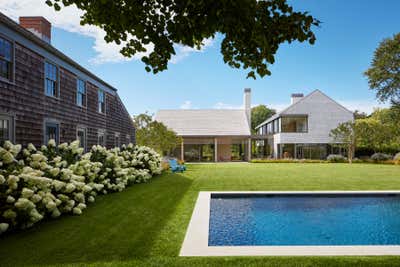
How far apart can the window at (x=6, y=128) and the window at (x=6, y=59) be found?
4.00ft

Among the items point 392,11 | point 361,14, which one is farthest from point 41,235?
point 392,11

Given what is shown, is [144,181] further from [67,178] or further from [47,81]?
[67,178]

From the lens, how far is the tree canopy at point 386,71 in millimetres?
28547

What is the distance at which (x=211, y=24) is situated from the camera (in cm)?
391

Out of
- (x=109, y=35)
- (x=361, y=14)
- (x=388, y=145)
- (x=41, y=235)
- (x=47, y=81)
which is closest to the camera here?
(x=109, y=35)

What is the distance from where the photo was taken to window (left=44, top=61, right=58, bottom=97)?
441 inches

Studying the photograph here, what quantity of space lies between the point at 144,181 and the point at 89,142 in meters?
3.87

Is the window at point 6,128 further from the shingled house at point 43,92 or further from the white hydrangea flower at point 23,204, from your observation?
the white hydrangea flower at point 23,204

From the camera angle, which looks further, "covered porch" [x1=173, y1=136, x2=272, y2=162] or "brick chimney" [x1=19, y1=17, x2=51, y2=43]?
"covered porch" [x1=173, y1=136, x2=272, y2=162]

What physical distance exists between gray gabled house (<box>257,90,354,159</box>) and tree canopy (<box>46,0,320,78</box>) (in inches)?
1237

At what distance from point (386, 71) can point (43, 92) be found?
3048 centimetres

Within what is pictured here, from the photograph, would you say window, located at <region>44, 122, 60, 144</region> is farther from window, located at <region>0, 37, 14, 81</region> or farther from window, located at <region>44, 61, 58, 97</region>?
window, located at <region>0, 37, 14, 81</region>

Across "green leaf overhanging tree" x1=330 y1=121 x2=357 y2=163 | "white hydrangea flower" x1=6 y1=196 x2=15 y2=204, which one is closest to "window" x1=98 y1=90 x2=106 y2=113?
"white hydrangea flower" x1=6 y1=196 x2=15 y2=204

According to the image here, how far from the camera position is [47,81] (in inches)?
446
